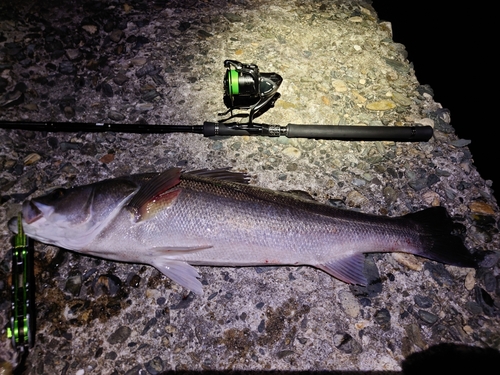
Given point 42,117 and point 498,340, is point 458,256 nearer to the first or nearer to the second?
point 498,340

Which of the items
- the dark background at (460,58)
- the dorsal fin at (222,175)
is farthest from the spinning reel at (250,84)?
the dark background at (460,58)

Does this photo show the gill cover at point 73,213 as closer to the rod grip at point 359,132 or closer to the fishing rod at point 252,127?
the fishing rod at point 252,127

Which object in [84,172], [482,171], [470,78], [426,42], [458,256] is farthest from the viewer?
[426,42]

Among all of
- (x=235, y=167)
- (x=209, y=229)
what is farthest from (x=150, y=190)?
Answer: (x=235, y=167)

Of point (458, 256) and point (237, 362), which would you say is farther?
point (458, 256)

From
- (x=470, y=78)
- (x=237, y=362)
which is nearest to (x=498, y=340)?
(x=237, y=362)

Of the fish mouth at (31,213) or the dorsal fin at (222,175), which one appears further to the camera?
the dorsal fin at (222,175)

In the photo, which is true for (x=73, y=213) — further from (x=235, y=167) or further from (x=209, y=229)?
(x=235, y=167)

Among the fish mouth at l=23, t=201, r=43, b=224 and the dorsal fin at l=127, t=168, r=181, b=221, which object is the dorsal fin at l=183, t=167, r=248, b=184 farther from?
the fish mouth at l=23, t=201, r=43, b=224
